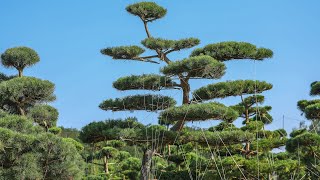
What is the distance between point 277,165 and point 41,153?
3013 millimetres

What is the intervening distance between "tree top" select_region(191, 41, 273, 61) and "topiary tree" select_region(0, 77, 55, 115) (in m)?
2.01

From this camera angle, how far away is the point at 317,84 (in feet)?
28.7

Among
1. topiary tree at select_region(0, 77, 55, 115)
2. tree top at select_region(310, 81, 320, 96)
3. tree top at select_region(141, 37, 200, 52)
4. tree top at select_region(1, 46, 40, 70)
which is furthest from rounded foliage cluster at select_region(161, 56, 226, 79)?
tree top at select_region(310, 81, 320, 96)

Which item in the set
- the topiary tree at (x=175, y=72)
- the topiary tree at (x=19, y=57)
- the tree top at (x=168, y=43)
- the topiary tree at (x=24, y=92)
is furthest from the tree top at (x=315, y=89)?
the topiary tree at (x=19, y=57)

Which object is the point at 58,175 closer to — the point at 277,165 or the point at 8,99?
the point at 8,99

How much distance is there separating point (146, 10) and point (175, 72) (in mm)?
1198

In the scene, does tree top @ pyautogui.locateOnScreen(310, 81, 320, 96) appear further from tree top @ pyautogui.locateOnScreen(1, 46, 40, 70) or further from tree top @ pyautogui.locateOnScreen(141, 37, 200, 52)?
tree top @ pyautogui.locateOnScreen(1, 46, 40, 70)

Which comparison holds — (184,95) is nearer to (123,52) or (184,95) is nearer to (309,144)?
(123,52)

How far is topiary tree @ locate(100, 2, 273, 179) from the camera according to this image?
646 centimetres

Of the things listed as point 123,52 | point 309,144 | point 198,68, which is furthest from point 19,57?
point 309,144

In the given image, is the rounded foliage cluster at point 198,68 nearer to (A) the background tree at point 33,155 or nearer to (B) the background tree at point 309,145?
(B) the background tree at point 309,145

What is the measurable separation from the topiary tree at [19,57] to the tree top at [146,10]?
1.41m

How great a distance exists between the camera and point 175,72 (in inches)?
262

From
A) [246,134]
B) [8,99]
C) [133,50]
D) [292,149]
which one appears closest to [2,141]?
[8,99]
